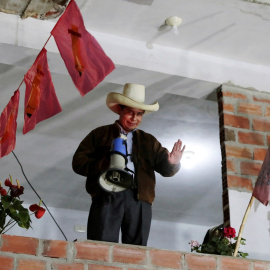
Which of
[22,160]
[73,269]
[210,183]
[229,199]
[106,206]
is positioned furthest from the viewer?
[210,183]

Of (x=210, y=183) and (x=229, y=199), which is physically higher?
(x=210, y=183)

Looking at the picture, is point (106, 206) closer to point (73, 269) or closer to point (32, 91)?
point (73, 269)

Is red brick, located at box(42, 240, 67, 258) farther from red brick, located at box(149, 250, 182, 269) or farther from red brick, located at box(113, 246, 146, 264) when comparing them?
red brick, located at box(149, 250, 182, 269)

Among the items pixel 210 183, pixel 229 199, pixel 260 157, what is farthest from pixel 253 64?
pixel 210 183

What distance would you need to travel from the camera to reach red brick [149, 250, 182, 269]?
9.59 ft

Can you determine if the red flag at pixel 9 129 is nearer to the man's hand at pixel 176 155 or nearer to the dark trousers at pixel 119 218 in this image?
the dark trousers at pixel 119 218

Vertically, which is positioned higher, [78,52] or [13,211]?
[78,52]

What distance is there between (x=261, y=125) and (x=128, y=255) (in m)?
1.36

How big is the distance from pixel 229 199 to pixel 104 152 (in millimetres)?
809

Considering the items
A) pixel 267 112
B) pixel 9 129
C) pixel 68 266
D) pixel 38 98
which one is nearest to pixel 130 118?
pixel 38 98

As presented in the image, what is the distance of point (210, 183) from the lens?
569 centimetres

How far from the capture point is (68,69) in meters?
2.88

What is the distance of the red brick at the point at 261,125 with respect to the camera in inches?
150

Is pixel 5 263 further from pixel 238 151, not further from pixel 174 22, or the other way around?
pixel 174 22
